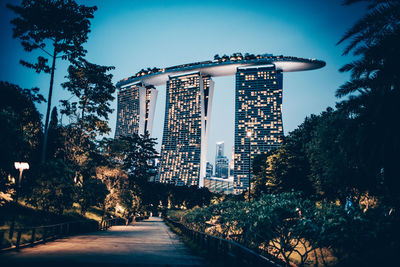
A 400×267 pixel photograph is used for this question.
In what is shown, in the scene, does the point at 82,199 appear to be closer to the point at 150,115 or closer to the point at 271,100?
the point at 271,100

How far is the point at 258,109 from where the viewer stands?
16900 centimetres

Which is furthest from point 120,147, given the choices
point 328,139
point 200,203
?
point 200,203

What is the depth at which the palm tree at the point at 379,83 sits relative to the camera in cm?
893

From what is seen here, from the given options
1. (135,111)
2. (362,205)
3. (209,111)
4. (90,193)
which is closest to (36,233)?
(90,193)

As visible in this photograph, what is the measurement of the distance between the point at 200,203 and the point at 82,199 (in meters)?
75.6

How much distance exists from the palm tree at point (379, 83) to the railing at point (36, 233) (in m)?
15.0

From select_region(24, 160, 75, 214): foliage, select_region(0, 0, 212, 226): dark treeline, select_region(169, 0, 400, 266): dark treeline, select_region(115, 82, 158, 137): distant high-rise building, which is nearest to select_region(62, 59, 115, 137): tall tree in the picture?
select_region(0, 0, 212, 226): dark treeline

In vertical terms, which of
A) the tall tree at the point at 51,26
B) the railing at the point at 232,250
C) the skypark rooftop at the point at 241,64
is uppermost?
the skypark rooftop at the point at 241,64

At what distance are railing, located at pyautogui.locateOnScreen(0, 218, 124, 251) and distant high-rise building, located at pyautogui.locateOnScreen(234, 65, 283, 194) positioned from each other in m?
152

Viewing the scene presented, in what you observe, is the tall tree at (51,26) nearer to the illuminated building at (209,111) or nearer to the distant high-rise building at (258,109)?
the illuminated building at (209,111)

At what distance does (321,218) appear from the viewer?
21.7ft

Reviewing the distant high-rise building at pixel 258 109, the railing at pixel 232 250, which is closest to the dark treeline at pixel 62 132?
the railing at pixel 232 250

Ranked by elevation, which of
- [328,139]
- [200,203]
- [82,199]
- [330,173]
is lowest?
[200,203]

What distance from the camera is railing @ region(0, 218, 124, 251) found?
1004cm
